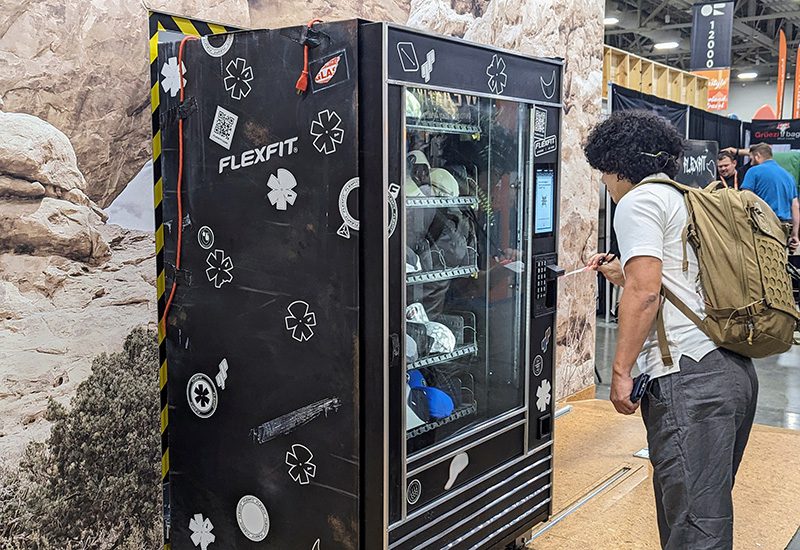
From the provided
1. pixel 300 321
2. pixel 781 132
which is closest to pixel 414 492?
pixel 300 321

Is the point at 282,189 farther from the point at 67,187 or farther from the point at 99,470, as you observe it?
the point at 99,470

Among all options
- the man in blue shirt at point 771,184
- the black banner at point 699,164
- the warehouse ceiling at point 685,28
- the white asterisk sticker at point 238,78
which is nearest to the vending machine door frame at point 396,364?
the white asterisk sticker at point 238,78

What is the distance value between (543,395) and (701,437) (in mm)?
913

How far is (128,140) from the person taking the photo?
268 cm

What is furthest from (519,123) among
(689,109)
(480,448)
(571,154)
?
(689,109)

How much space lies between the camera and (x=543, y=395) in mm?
3176

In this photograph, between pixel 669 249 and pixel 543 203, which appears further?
pixel 543 203

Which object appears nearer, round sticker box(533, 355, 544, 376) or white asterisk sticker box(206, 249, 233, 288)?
white asterisk sticker box(206, 249, 233, 288)

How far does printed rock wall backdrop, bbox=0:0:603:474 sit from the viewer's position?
239 centimetres

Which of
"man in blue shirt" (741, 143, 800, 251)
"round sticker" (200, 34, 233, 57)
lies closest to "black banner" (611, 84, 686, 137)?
"man in blue shirt" (741, 143, 800, 251)

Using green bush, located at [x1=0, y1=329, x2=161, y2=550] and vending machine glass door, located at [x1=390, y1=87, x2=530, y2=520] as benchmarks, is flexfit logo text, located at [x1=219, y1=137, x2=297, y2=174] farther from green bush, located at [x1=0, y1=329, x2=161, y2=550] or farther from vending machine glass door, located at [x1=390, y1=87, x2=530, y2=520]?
green bush, located at [x1=0, y1=329, x2=161, y2=550]

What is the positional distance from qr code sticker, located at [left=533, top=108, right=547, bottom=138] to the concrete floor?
136 inches

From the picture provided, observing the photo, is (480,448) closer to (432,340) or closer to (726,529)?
(432,340)

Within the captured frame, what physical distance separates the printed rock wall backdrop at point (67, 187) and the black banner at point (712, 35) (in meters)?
9.97
